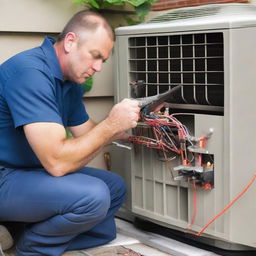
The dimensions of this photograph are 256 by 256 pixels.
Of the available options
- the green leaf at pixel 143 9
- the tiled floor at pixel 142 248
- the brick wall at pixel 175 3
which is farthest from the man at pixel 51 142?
the brick wall at pixel 175 3

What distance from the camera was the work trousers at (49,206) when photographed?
2193 millimetres

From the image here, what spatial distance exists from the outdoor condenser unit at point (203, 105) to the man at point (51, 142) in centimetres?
28

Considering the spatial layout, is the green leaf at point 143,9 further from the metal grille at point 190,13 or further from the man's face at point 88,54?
the man's face at point 88,54

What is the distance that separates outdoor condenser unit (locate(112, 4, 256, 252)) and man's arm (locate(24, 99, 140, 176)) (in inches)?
11.6

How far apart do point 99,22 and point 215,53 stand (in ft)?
1.76

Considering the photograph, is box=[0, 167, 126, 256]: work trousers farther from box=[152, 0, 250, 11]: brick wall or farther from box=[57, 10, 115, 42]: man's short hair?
box=[152, 0, 250, 11]: brick wall

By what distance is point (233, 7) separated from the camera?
228 centimetres

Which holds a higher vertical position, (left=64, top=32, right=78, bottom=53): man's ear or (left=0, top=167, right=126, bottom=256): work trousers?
(left=64, top=32, right=78, bottom=53): man's ear

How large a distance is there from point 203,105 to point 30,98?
2.51ft

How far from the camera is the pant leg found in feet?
8.07

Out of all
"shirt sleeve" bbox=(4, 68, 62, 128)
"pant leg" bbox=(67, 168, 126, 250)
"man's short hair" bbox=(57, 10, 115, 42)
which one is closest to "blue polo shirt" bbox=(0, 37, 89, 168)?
"shirt sleeve" bbox=(4, 68, 62, 128)

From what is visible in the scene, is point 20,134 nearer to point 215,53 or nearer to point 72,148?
point 72,148

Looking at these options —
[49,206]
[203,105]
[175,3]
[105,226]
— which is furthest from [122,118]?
[175,3]

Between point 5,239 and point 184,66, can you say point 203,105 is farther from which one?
point 5,239
